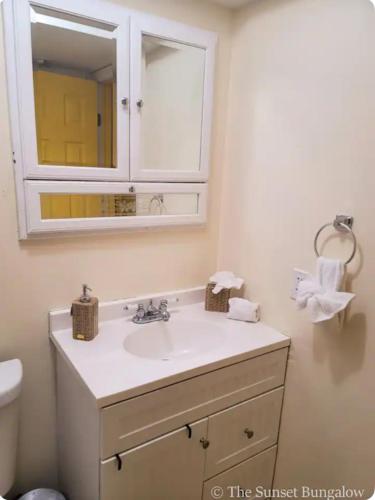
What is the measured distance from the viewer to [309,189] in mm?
1282

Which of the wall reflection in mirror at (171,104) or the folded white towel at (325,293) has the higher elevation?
the wall reflection in mirror at (171,104)

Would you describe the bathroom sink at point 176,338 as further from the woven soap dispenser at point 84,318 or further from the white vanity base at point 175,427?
the woven soap dispenser at point 84,318

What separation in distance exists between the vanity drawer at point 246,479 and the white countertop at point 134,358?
1.60 feet

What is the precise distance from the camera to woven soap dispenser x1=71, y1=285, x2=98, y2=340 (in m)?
1.28

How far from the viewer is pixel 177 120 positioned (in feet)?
Result: 4.95

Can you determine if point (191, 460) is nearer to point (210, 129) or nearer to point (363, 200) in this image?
point (363, 200)

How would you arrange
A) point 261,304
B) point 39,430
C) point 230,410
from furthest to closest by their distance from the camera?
point 261,304, point 39,430, point 230,410

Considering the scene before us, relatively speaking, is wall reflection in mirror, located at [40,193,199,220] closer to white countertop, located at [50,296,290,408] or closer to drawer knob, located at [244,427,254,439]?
white countertop, located at [50,296,290,408]

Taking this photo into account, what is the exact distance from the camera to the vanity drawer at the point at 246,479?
135 cm

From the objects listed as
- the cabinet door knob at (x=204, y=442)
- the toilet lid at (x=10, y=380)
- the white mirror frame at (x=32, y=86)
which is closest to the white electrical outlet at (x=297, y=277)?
the cabinet door knob at (x=204, y=442)

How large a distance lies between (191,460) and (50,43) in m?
1.51

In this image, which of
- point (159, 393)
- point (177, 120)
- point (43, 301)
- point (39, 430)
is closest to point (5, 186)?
point (43, 301)

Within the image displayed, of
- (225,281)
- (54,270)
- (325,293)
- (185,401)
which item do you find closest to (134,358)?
(185,401)

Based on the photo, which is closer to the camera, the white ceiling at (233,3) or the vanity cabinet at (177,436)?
the vanity cabinet at (177,436)
